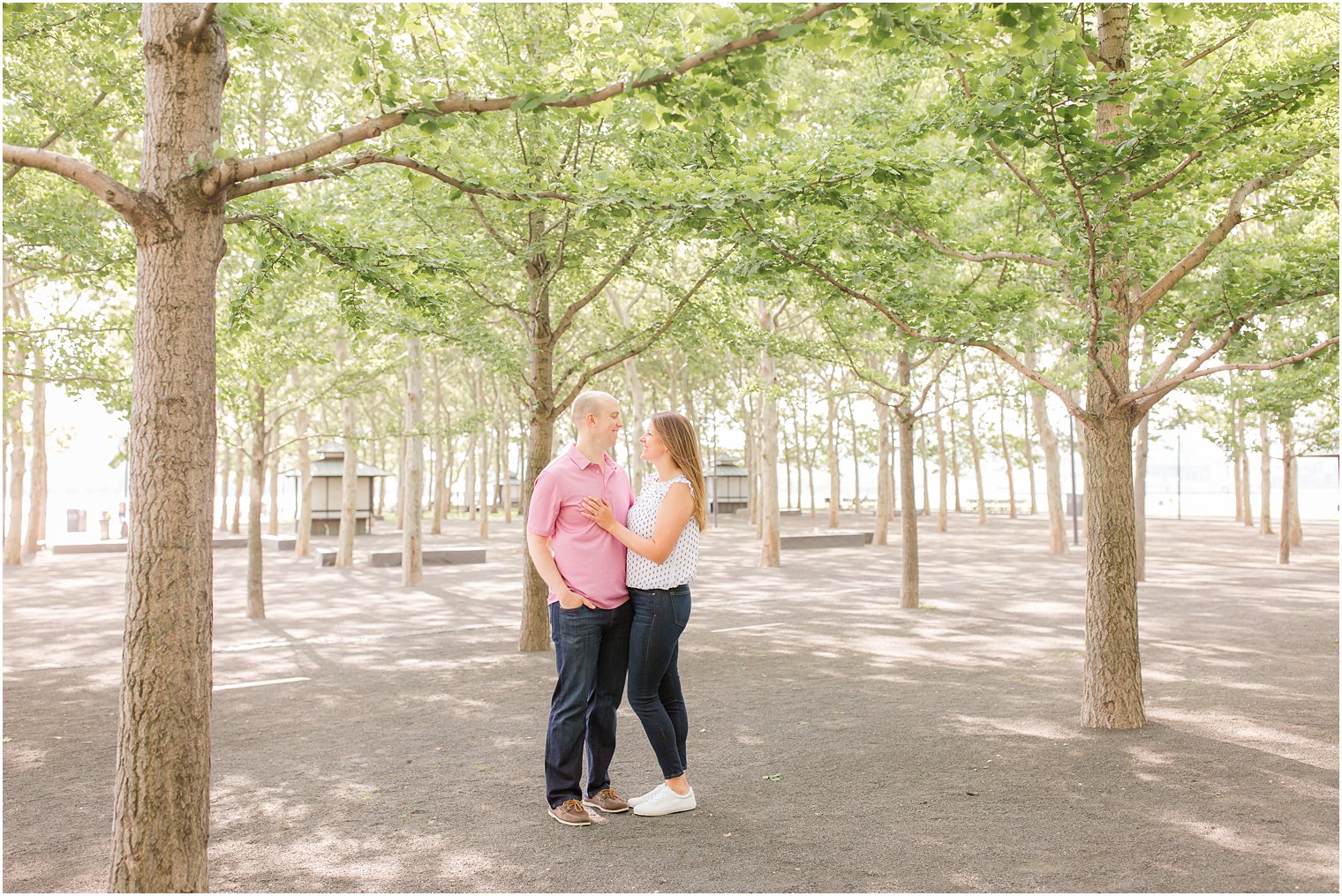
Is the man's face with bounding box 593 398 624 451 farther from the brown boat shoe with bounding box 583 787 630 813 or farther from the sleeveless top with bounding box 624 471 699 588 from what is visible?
the brown boat shoe with bounding box 583 787 630 813

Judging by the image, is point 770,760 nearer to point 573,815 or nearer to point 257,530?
point 573,815

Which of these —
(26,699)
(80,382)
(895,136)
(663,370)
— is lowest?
(26,699)

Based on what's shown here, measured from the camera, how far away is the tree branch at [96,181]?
329 centimetres

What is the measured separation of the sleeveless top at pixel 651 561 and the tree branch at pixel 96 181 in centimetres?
232

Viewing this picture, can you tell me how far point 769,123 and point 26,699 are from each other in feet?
25.4

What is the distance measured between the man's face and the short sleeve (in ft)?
0.92

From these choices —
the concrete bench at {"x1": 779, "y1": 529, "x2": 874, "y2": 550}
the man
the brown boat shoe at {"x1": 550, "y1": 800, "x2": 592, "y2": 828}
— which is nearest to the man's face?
the man

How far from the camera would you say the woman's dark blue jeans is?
462 centimetres

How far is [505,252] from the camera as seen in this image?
1009 cm

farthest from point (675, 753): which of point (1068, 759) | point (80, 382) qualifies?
point (80, 382)

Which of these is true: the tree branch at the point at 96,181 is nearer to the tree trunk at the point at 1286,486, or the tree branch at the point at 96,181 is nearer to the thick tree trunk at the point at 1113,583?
the thick tree trunk at the point at 1113,583

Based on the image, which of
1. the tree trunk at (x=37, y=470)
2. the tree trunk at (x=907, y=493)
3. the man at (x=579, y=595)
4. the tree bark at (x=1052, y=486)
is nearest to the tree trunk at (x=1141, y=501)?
the tree trunk at (x=907, y=493)

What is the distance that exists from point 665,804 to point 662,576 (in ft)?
3.75

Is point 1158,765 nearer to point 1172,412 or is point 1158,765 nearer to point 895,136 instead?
point 895,136
